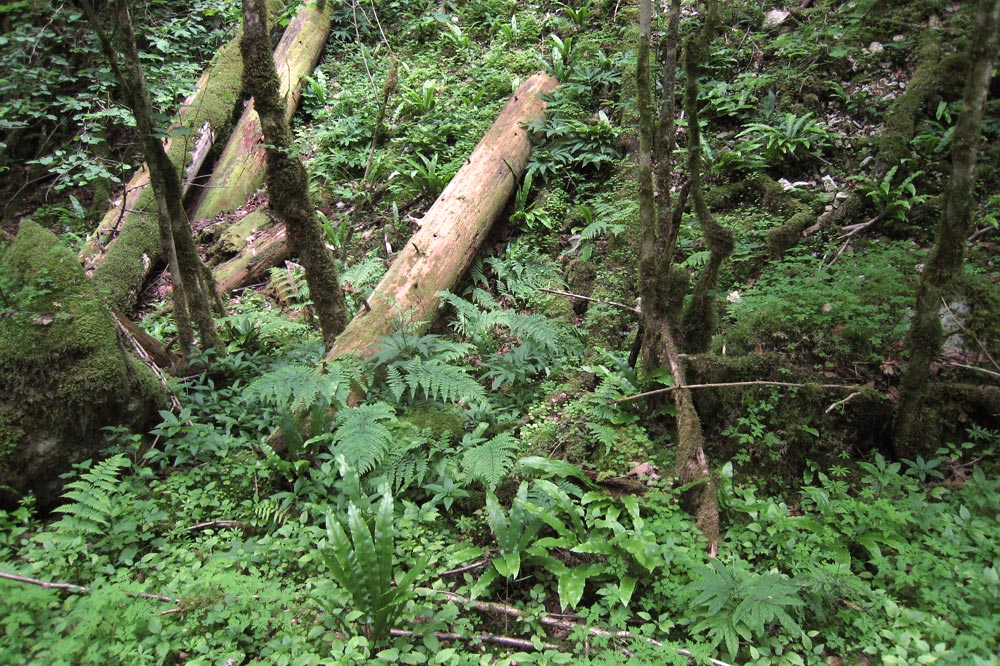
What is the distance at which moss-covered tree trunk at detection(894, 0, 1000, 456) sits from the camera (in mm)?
2899

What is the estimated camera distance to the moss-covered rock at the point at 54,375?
3611mm

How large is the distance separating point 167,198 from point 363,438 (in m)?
2.84

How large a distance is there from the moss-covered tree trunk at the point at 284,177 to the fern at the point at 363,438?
143cm

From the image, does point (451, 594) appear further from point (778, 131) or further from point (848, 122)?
point (848, 122)

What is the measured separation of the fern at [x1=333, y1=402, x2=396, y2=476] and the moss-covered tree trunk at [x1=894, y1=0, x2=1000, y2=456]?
131 inches

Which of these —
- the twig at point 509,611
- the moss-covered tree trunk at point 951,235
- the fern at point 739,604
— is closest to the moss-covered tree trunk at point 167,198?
the twig at point 509,611

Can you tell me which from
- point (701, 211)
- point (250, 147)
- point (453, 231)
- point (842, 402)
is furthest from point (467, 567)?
point (250, 147)

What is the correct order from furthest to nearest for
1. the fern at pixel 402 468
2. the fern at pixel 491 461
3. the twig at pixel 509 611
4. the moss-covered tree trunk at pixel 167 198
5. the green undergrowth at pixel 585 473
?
1. the moss-covered tree trunk at pixel 167 198
2. the fern at pixel 402 468
3. the fern at pixel 491 461
4. the twig at pixel 509 611
5. the green undergrowth at pixel 585 473

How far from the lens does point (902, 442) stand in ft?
11.3

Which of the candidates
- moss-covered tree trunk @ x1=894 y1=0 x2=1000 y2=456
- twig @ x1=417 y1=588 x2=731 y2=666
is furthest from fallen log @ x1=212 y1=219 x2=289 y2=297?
moss-covered tree trunk @ x1=894 y1=0 x2=1000 y2=456

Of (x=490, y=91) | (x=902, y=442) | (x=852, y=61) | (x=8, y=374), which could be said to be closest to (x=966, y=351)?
(x=902, y=442)

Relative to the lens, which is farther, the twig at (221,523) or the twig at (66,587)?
the twig at (221,523)

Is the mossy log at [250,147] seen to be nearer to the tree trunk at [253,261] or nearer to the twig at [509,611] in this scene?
the tree trunk at [253,261]

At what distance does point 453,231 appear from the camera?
6109 millimetres
